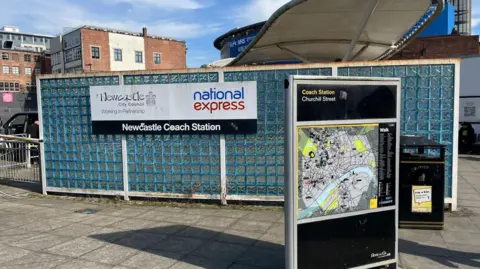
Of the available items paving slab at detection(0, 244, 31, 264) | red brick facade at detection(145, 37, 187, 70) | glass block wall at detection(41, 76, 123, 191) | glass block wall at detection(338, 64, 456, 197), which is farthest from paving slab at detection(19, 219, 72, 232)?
red brick facade at detection(145, 37, 187, 70)

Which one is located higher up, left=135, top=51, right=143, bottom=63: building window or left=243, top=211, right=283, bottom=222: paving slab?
left=135, top=51, right=143, bottom=63: building window

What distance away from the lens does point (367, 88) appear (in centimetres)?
377

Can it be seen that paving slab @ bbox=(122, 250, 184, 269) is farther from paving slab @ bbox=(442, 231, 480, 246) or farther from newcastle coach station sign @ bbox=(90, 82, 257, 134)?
paving slab @ bbox=(442, 231, 480, 246)

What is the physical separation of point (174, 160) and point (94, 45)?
65.0 metres

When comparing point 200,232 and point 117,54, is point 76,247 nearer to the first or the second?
point 200,232

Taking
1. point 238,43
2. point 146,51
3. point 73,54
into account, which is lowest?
point 238,43

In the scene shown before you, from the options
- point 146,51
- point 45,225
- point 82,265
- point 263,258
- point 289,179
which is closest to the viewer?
point 289,179

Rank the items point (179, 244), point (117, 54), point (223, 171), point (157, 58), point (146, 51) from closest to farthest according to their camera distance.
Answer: point (179, 244) < point (223, 171) < point (117, 54) < point (146, 51) < point (157, 58)

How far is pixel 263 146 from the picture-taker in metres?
6.83

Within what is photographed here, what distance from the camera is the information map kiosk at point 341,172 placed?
11.5 feet

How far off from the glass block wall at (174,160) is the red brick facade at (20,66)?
294 feet

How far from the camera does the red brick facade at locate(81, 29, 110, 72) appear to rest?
63.9m

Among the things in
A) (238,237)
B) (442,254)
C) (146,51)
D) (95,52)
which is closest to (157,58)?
(146,51)

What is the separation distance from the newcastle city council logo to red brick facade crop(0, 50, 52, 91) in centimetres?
8990
